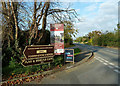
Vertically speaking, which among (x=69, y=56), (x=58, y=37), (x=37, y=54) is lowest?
(x=69, y=56)

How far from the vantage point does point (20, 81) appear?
403cm

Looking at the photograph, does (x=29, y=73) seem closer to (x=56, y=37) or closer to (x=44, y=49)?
(x=44, y=49)

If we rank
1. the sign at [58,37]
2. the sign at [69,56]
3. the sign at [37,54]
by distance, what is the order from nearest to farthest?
the sign at [37,54], the sign at [58,37], the sign at [69,56]

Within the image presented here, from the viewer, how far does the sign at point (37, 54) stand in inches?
178

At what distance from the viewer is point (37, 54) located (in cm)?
488

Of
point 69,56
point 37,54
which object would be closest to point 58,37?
point 69,56

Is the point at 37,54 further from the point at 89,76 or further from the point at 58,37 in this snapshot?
the point at 89,76

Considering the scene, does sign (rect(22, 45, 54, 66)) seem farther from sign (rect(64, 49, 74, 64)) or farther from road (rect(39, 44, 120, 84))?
sign (rect(64, 49, 74, 64))

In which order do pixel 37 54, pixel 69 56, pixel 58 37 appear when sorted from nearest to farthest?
pixel 37 54 < pixel 58 37 < pixel 69 56

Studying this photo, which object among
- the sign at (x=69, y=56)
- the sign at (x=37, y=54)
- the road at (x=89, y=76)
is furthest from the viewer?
the sign at (x=69, y=56)

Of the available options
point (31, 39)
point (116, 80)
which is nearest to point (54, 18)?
point (31, 39)

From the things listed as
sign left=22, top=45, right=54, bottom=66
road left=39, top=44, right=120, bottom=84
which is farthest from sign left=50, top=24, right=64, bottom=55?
road left=39, top=44, right=120, bottom=84

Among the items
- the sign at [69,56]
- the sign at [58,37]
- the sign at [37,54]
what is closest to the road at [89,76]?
the sign at [37,54]

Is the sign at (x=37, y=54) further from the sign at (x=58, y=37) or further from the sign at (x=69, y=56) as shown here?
the sign at (x=69, y=56)
